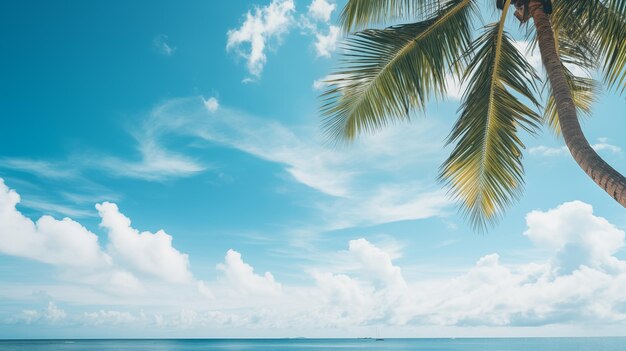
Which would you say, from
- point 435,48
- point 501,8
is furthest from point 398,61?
point 501,8

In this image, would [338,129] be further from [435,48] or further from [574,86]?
[574,86]

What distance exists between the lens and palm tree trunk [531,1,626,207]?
3322 millimetres

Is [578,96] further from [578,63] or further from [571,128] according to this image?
[571,128]

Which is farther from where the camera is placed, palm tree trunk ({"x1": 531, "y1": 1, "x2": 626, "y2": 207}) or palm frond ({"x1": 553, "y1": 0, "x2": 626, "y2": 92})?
palm frond ({"x1": 553, "y1": 0, "x2": 626, "y2": 92})

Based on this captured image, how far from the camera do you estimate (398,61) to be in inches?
214

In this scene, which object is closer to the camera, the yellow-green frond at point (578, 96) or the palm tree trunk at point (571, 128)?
the palm tree trunk at point (571, 128)

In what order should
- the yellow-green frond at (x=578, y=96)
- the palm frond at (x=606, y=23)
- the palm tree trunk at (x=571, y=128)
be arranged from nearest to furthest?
the palm tree trunk at (x=571, y=128) < the palm frond at (x=606, y=23) < the yellow-green frond at (x=578, y=96)

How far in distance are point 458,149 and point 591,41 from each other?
1797 millimetres

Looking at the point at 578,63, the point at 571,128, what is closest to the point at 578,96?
the point at 578,63

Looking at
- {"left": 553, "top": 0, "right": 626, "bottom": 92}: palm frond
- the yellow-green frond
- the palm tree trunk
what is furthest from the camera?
the yellow-green frond

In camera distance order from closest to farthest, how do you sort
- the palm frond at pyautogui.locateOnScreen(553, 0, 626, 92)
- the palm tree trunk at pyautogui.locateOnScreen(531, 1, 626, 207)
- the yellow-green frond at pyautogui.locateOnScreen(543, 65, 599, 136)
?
the palm tree trunk at pyautogui.locateOnScreen(531, 1, 626, 207), the palm frond at pyautogui.locateOnScreen(553, 0, 626, 92), the yellow-green frond at pyautogui.locateOnScreen(543, 65, 599, 136)

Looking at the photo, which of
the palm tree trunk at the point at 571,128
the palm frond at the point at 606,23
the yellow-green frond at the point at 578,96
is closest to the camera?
the palm tree trunk at the point at 571,128

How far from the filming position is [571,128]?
399cm

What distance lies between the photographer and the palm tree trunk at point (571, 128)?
10.9 ft
